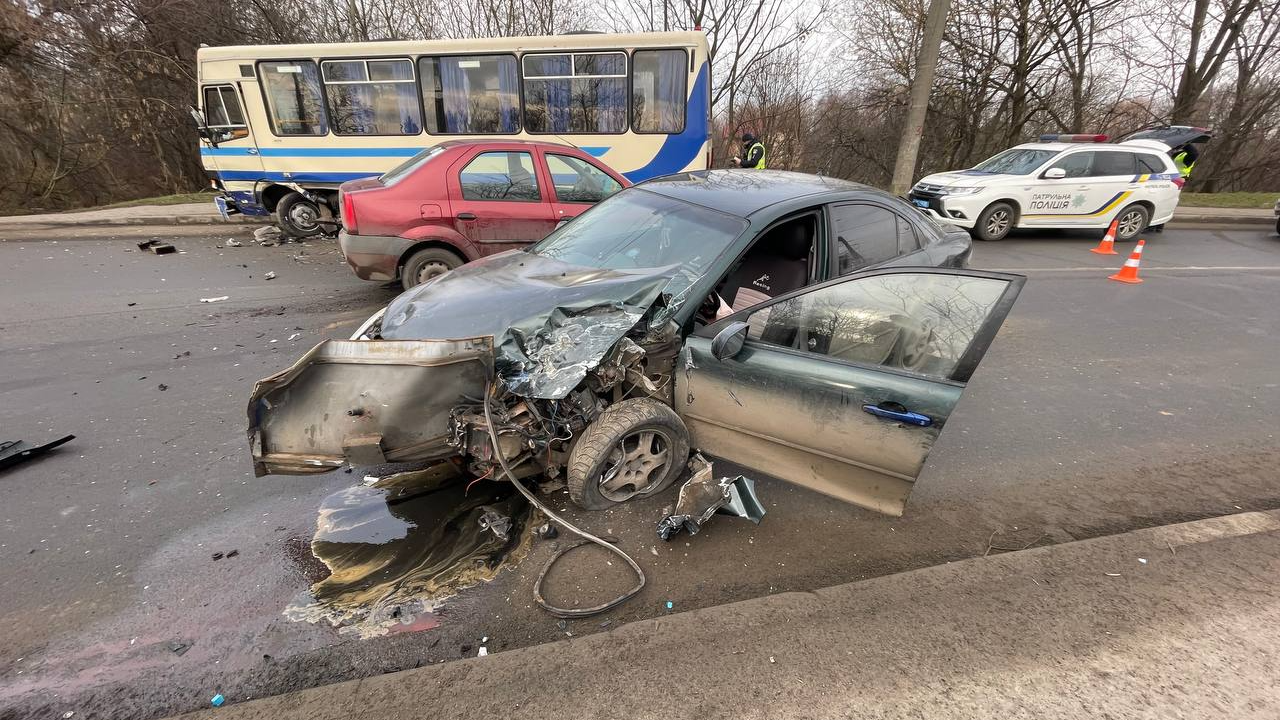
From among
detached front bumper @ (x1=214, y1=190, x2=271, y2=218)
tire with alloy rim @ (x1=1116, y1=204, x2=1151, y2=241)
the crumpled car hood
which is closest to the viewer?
the crumpled car hood

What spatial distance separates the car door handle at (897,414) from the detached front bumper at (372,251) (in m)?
5.15

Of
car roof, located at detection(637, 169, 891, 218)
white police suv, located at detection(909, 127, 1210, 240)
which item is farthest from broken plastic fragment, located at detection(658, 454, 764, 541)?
white police suv, located at detection(909, 127, 1210, 240)

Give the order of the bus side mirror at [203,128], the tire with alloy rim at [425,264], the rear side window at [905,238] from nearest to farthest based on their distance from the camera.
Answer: the rear side window at [905,238]
the tire with alloy rim at [425,264]
the bus side mirror at [203,128]

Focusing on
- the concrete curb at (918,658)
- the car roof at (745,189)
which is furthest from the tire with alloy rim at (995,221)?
the concrete curb at (918,658)

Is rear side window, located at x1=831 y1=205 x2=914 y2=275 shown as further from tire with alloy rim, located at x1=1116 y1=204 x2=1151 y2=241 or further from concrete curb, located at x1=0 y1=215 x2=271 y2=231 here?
concrete curb, located at x1=0 y1=215 x2=271 y2=231

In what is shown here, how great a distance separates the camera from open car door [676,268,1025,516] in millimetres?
2477

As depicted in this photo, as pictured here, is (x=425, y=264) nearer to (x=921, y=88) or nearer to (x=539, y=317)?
(x=539, y=317)

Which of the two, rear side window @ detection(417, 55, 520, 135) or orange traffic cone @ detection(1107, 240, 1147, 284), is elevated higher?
rear side window @ detection(417, 55, 520, 135)

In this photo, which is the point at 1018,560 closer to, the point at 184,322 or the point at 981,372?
the point at 981,372

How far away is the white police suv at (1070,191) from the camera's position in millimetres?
10008

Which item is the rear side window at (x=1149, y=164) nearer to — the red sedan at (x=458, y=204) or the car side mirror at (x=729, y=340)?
the red sedan at (x=458, y=204)

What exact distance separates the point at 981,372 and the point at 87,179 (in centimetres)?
2350

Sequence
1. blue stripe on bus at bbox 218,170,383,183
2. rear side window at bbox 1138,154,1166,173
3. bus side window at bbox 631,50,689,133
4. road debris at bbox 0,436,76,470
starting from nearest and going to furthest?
road debris at bbox 0,436,76,470 → bus side window at bbox 631,50,689,133 → blue stripe on bus at bbox 218,170,383,183 → rear side window at bbox 1138,154,1166,173

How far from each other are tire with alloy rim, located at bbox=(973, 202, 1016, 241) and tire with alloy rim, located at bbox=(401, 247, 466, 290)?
31.8ft
